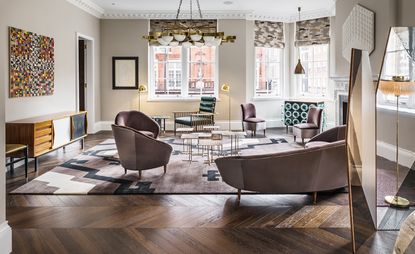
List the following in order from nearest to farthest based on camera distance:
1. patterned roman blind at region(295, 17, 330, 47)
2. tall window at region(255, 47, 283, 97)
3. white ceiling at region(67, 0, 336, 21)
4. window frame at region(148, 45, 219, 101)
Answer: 1. white ceiling at region(67, 0, 336, 21)
2. patterned roman blind at region(295, 17, 330, 47)
3. window frame at region(148, 45, 219, 101)
4. tall window at region(255, 47, 283, 97)

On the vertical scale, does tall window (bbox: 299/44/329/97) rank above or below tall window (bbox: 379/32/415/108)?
above

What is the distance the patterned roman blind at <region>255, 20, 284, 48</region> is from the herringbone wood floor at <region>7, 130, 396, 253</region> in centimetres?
659

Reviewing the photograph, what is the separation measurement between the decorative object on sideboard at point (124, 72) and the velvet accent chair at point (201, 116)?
150cm

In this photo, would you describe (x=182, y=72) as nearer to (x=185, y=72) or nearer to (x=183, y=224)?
(x=185, y=72)

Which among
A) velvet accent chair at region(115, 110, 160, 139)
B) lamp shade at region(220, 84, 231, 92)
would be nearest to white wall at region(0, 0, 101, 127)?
velvet accent chair at region(115, 110, 160, 139)

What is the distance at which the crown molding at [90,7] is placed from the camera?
7.92 meters

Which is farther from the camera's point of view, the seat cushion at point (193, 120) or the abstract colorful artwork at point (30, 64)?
the seat cushion at point (193, 120)

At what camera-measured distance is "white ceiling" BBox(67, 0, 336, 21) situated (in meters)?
8.55

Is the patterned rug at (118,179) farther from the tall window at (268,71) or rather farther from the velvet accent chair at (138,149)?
the tall window at (268,71)

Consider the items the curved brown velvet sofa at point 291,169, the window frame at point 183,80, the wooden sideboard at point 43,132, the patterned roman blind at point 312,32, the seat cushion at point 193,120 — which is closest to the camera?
the curved brown velvet sofa at point 291,169

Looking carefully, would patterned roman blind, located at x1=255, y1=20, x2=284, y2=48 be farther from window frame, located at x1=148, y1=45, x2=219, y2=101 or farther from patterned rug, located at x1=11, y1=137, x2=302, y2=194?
patterned rug, located at x1=11, y1=137, x2=302, y2=194

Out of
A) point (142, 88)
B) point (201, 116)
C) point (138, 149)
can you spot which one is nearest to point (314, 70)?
point (201, 116)

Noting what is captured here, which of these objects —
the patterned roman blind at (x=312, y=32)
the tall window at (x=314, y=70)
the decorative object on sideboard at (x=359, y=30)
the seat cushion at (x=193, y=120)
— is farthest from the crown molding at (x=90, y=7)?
the decorative object on sideboard at (x=359, y=30)

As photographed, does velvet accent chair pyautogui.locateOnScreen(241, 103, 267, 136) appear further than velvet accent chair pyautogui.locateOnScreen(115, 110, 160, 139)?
Yes
